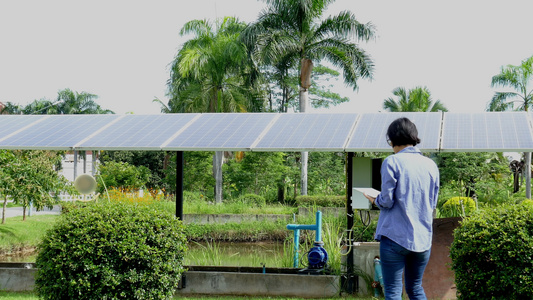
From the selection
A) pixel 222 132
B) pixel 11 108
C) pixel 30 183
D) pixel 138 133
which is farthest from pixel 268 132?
pixel 11 108

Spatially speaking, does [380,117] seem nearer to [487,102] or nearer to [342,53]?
[342,53]

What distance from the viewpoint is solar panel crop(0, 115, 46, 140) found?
34.9 feet

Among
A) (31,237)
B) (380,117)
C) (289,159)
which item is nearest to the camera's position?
(380,117)

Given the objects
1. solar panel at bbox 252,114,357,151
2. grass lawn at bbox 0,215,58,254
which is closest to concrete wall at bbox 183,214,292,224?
grass lawn at bbox 0,215,58,254

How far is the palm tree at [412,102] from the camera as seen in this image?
46.2 m

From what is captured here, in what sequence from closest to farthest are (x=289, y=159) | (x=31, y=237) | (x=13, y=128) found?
(x=13, y=128), (x=31, y=237), (x=289, y=159)

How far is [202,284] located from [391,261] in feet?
14.9

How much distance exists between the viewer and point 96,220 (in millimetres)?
6668

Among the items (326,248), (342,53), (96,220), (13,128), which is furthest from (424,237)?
(342,53)

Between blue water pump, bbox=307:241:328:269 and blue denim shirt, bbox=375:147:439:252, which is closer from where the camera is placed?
blue denim shirt, bbox=375:147:439:252

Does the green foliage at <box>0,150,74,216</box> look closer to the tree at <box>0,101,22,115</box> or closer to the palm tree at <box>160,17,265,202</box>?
the palm tree at <box>160,17,265,202</box>

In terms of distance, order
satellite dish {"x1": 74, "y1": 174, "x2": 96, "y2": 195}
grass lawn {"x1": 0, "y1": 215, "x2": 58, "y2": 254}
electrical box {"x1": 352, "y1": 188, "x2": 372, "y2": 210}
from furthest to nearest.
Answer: grass lawn {"x1": 0, "y1": 215, "x2": 58, "y2": 254} < satellite dish {"x1": 74, "y1": 174, "x2": 96, "y2": 195} < electrical box {"x1": 352, "y1": 188, "x2": 372, "y2": 210}

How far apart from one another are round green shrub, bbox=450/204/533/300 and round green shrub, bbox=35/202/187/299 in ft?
10.4

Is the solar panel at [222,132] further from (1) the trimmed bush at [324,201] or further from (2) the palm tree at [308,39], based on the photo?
(2) the palm tree at [308,39]
